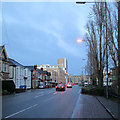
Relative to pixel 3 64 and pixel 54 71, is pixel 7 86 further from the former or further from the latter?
pixel 54 71

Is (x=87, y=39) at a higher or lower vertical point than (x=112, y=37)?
higher

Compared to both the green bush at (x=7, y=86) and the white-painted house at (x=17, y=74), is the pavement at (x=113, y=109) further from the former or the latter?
the white-painted house at (x=17, y=74)

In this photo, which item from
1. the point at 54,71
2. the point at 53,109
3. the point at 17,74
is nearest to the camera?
the point at 53,109

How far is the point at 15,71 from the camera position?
45.0 m

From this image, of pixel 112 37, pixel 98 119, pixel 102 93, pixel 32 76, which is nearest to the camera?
pixel 98 119

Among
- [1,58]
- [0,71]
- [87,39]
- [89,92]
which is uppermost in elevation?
[87,39]

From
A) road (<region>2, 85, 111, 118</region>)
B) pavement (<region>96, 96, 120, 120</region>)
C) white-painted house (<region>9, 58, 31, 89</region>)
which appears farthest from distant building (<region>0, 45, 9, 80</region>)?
pavement (<region>96, 96, 120, 120</region>)

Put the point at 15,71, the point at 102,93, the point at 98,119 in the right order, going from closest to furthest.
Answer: the point at 98,119, the point at 102,93, the point at 15,71

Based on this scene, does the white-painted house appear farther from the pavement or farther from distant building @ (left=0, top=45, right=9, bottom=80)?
the pavement

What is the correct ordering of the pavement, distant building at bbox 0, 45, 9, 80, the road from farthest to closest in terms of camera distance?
distant building at bbox 0, 45, 9, 80 < the road < the pavement

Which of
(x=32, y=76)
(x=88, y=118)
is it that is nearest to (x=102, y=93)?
(x=88, y=118)

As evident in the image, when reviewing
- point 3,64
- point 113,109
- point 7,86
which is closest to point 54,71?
point 3,64

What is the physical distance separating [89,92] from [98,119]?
20024mm

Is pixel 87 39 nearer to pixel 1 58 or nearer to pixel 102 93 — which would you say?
pixel 102 93
